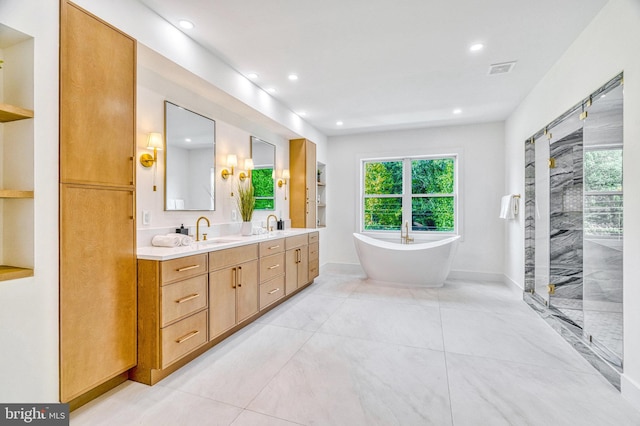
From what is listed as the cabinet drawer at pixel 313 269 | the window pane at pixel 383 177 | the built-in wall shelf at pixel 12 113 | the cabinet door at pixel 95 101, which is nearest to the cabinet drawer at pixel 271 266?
the cabinet drawer at pixel 313 269

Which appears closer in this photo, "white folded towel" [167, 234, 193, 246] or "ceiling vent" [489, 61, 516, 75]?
"white folded towel" [167, 234, 193, 246]

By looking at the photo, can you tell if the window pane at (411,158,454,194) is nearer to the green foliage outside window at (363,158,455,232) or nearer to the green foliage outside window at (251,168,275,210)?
the green foliage outside window at (363,158,455,232)

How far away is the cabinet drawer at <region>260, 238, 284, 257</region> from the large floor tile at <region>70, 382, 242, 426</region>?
5.18ft

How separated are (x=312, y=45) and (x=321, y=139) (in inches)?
122

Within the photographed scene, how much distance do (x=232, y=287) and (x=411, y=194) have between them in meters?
3.99

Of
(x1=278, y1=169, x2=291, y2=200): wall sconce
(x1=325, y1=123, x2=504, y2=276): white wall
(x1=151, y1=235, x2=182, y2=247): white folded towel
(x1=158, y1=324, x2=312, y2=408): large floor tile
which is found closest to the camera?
(x1=158, y1=324, x2=312, y2=408): large floor tile

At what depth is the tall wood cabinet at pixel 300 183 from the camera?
201 inches

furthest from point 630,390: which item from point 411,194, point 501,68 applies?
point 411,194

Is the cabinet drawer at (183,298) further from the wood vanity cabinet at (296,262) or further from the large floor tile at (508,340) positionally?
the large floor tile at (508,340)

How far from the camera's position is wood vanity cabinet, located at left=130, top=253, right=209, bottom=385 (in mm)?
2064

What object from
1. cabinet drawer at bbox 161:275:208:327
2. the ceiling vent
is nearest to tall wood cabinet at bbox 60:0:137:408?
cabinet drawer at bbox 161:275:208:327

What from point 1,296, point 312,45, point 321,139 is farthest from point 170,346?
point 321,139

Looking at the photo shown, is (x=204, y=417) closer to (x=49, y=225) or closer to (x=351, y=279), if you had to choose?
(x=49, y=225)

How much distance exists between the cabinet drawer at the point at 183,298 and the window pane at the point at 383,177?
4153 mm
